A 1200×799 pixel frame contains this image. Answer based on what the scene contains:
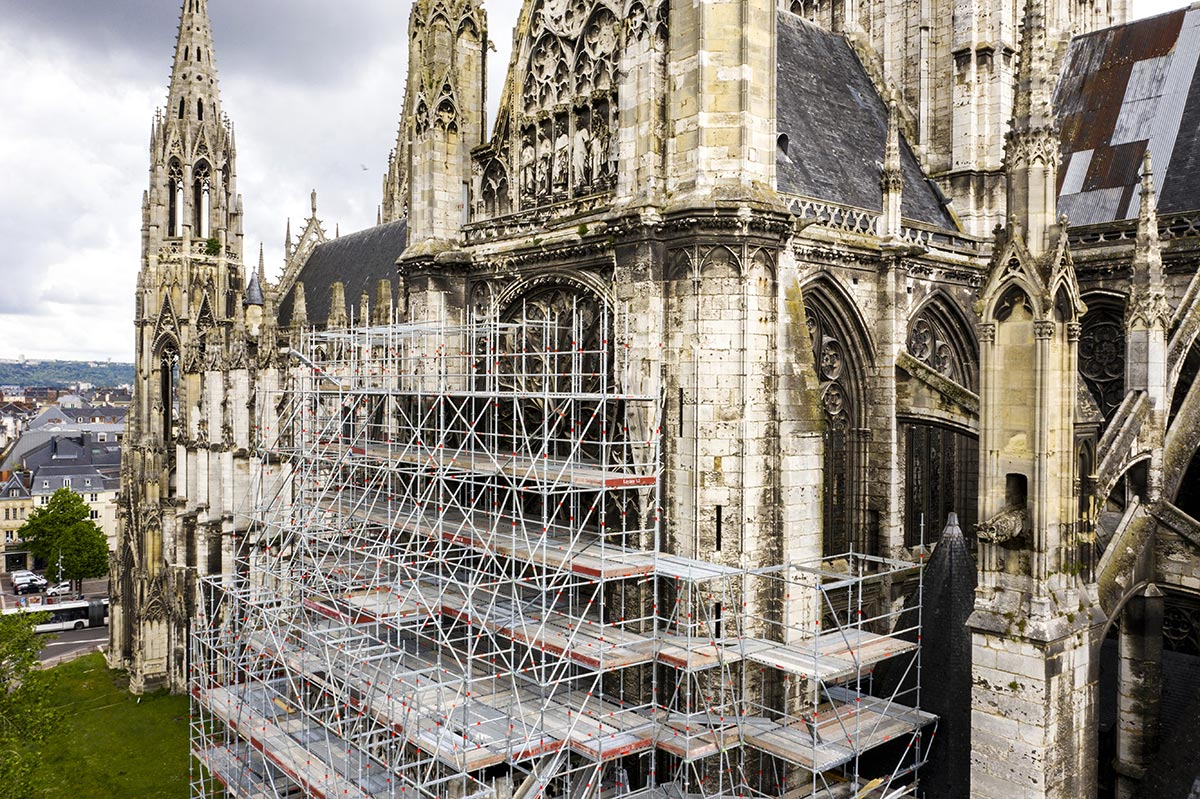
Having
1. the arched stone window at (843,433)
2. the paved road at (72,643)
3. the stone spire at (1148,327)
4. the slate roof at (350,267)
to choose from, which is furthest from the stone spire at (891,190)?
the paved road at (72,643)

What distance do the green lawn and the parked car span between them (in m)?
22.0

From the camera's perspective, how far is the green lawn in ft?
75.6

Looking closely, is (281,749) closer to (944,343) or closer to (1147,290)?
(944,343)

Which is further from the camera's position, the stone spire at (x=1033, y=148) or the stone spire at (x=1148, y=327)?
the stone spire at (x=1148, y=327)

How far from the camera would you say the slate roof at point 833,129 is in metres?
17.4

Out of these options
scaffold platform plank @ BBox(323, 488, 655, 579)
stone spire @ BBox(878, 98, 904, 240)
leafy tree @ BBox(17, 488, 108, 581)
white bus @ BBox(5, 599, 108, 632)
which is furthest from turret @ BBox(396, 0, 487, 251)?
leafy tree @ BBox(17, 488, 108, 581)

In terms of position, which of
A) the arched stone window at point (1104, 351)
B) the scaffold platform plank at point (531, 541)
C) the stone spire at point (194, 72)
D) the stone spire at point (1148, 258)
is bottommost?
the scaffold platform plank at point (531, 541)

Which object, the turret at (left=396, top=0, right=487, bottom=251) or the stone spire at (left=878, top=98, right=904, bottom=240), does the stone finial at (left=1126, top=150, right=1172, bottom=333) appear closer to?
the stone spire at (left=878, top=98, right=904, bottom=240)

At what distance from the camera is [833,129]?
19.0 metres

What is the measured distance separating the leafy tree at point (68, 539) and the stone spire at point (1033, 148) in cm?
5202

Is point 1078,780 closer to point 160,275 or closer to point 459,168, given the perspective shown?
point 459,168

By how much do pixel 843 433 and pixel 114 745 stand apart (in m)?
22.7

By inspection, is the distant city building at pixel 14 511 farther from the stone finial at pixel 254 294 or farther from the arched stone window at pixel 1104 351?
the arched stone window at pixel 1104 351

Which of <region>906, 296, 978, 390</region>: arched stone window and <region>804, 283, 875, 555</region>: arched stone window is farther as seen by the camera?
<region>906, 296, 978, 390</region>: arched stone window
